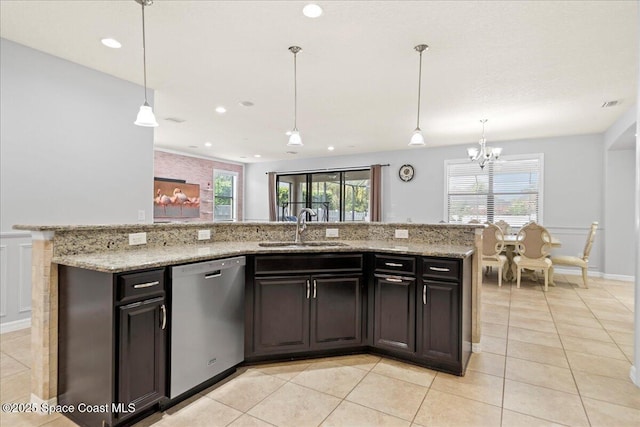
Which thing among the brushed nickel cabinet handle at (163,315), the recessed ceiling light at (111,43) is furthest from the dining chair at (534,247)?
the recessed ceiling light at (111,43)

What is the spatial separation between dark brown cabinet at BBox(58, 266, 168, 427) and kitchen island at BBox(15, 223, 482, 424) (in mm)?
60

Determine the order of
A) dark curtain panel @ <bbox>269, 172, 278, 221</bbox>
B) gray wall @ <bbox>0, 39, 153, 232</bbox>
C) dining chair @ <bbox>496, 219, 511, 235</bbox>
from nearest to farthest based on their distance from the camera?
gray wall @ <bbox>0, 39, 153, 232</bbox>, dining chair @ <bbox>496, 219, 511, 235</bbox>, dark curtain panel @ <bbox>269, 172, 278, 221</bbox>

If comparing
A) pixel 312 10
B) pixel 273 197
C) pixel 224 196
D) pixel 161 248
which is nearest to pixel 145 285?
pixel 161 248

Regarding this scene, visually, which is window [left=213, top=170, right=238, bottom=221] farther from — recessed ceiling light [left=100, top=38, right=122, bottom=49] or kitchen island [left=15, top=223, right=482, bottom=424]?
kitchen island [left=15, top=223, right=482, bottom=424]

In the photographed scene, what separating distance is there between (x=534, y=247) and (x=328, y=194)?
204 inches

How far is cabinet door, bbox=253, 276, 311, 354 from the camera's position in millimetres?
2520

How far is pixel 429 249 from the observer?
8.52 feet

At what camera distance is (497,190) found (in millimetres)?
6863

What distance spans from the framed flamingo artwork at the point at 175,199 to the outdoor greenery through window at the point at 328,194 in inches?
95.8

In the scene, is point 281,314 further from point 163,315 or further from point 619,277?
point 619,277

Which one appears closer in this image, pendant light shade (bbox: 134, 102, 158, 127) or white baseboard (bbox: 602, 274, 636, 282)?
pendant light shade (bbox: 134, 102, 158, 127)

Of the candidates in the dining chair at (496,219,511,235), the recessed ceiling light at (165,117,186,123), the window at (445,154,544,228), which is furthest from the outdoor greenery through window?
the recessed ceiling light at (165,117,186,123)

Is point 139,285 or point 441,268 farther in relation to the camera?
point 441,268

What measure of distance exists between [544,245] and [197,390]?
206 inches
